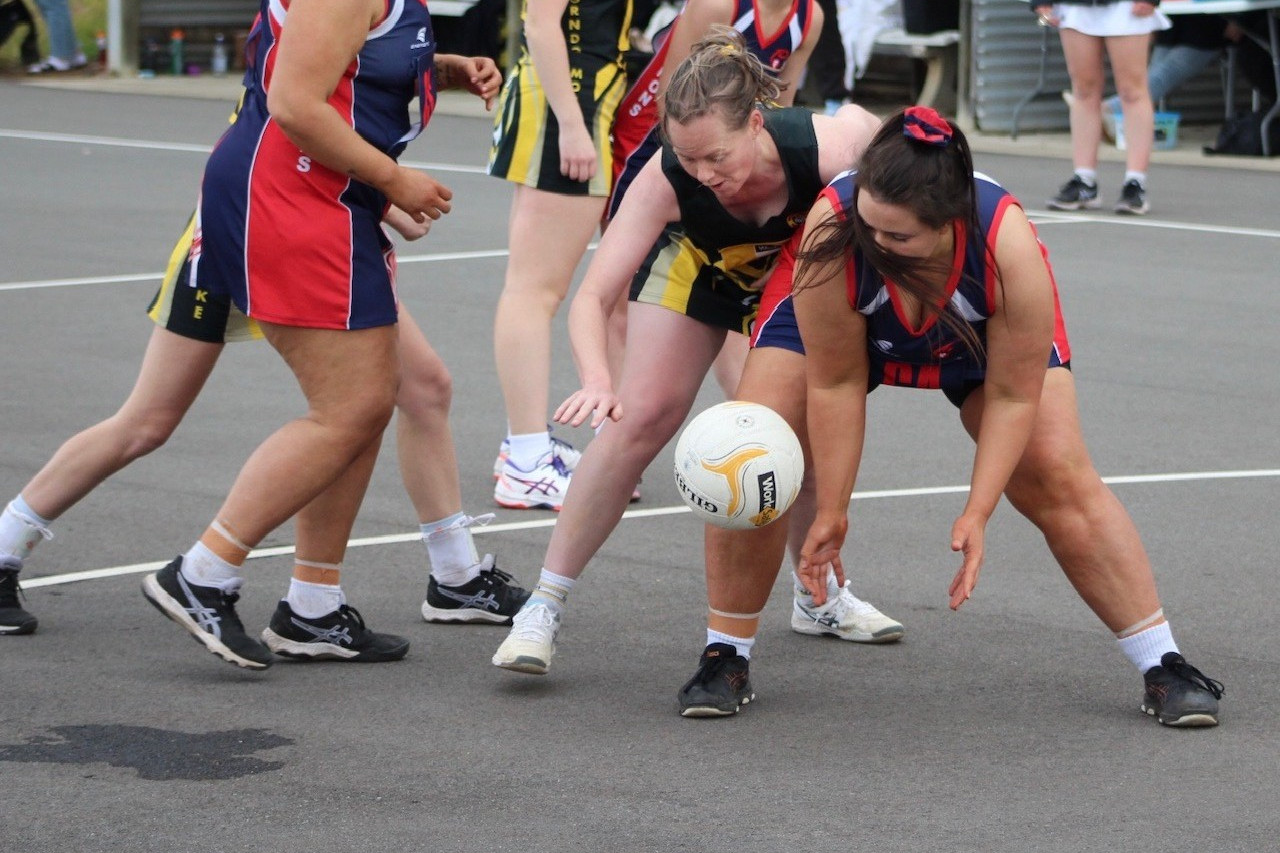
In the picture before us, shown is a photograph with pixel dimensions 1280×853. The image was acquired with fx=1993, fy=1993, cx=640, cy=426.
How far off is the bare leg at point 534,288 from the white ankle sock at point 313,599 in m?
1.79

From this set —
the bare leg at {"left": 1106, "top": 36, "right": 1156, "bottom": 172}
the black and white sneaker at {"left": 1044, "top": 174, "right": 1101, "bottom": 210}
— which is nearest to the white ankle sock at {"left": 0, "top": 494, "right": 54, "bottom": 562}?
the bare leg at {"left": 1106, "top": 36, "right": 1156, "bottom": 172}

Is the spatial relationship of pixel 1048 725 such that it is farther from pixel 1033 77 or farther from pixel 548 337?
pixel 1033 77

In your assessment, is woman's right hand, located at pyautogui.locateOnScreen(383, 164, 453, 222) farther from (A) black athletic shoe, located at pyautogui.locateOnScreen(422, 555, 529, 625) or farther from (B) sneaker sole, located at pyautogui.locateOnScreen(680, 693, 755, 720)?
(B) sneaker sole, located at pyautogui.locateOnScreen(680, 693, 755, 720)

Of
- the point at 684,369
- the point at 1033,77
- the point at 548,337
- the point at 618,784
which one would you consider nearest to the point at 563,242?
the point at 548,337

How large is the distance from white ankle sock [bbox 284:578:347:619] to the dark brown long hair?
4.98 feet

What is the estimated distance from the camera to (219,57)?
76.6ft

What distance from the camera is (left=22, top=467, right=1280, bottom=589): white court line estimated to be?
18.9 ft

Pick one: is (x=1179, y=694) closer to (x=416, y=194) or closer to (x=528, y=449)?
(x=416, y=194)

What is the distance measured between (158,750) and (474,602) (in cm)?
125

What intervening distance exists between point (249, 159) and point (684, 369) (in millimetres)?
1173

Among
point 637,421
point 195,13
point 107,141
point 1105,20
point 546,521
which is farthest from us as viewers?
point 195,13

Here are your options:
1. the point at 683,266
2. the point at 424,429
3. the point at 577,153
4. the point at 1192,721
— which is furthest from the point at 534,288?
the point at 1192,721

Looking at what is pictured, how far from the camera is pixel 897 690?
4918 mm

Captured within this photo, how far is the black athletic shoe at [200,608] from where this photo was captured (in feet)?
15.6
